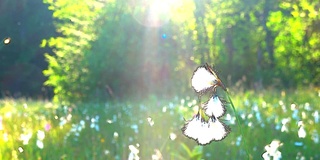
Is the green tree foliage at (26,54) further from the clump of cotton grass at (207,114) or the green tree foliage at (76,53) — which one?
the clump of cotton grass at (207,114)

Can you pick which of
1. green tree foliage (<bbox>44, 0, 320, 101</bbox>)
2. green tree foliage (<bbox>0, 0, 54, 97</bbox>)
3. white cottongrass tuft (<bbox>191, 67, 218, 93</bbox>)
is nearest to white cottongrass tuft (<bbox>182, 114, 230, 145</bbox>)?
white cottongrass tuft (<bbox>191, 67, 218, 93</bbox>)

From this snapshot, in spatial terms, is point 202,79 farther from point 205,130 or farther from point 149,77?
point 149,77

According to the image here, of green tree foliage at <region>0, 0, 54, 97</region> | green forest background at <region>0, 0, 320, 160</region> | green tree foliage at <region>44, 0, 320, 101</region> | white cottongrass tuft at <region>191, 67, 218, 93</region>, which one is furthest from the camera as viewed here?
green tree foliage at <region>0, 0, 54, 97</region>

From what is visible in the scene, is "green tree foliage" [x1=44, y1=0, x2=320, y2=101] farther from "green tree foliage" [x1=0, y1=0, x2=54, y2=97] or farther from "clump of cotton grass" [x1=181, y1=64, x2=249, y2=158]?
"green tree foliage" [x1=0, y1=0, x2=54, y2=97]

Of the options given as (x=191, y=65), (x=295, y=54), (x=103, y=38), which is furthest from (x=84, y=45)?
(x=295, y=54)

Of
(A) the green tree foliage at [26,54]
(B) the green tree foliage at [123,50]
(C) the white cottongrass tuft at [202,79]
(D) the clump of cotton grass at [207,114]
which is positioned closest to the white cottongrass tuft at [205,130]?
(D) the clump of cotton grass at [207,114]

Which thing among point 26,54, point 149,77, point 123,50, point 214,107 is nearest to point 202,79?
point 214,107

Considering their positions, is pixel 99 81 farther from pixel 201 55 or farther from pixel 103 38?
pixel 201 55
